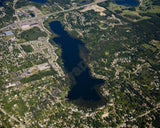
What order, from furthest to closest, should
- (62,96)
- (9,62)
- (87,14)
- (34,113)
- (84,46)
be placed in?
(87,14)
(84,46)
(9,62)
(62,96)
(34,113)

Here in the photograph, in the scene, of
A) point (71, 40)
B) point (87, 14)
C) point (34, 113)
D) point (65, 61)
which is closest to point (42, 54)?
point (65, 61)

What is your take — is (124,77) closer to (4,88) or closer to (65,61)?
(65,61)

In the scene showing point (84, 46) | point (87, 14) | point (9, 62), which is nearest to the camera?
point (9, 62)

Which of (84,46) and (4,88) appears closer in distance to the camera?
(4,88)

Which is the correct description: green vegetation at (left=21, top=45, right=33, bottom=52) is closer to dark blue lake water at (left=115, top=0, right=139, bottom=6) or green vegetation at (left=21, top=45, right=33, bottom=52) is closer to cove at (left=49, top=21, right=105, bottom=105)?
cove at (left=49, top=21, right=105, bottom=105)

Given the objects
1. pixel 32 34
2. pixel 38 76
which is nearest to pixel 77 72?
pixel 38 76

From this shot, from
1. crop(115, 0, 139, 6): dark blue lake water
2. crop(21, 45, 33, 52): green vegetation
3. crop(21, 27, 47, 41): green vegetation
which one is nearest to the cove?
crop(21, 27, 47, 41): green vegetation

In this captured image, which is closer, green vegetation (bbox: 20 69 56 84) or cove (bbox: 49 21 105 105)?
cove (bbox: 49 21 105 105)
